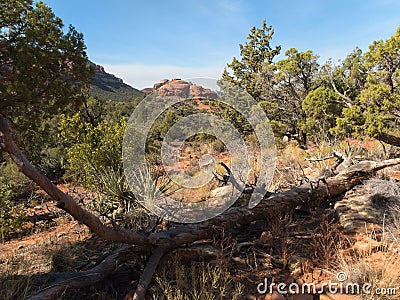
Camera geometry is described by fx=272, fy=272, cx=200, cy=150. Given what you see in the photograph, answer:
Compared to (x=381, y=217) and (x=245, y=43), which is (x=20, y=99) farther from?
(x=245, y=43)

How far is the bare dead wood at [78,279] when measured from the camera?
7.65 feet

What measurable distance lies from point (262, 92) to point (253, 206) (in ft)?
35.5

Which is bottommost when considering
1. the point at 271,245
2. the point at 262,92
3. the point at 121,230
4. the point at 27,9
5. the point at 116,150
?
the point at 271,245

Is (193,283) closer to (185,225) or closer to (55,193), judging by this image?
(185,225)

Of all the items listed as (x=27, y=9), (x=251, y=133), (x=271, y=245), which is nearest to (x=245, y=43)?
(x=251, y=133)

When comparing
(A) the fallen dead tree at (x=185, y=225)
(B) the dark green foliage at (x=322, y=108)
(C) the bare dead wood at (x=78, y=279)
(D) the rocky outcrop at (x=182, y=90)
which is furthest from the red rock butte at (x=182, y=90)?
(B) the dark green foliage at (x=322, y=108)

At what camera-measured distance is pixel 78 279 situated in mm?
2586

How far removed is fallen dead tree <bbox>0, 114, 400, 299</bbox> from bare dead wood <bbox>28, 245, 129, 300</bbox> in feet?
1.23

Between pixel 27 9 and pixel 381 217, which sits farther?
pixel 27 9

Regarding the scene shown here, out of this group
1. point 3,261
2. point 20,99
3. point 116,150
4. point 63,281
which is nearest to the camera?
point 63,281

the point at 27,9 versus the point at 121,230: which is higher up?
the point at 27,9

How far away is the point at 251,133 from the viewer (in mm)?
12789

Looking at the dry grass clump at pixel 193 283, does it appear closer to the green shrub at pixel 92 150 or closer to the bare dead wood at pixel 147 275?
the bare dead wood at pixel 147 275

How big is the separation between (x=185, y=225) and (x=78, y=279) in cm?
131
